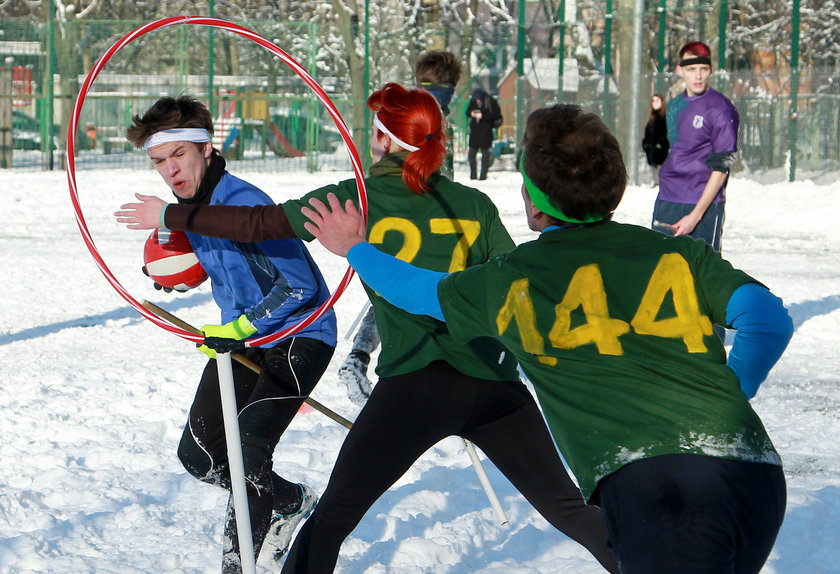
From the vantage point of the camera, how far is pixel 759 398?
7.06 m

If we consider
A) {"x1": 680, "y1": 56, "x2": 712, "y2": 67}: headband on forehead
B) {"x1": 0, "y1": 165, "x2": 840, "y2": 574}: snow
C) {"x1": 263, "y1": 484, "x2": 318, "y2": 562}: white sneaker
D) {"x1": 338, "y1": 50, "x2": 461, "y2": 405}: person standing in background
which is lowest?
{"x1": 0, "y1": 165, "x2": 840, "y2": 574}: snow

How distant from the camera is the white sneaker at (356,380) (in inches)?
260

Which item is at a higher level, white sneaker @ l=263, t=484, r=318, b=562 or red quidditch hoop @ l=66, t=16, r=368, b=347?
red quidditch hoop @ l=66, t=16, r=368, b=347

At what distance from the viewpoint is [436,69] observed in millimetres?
6965

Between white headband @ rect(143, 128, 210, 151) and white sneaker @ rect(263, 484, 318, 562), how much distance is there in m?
1.37

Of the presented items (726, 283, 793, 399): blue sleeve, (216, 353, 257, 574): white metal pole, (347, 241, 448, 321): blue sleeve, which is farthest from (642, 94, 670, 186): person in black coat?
(726, 283, 793, 399): blue sleeve

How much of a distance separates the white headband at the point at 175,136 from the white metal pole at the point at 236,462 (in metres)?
0.96

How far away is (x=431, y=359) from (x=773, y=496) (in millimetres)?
1278

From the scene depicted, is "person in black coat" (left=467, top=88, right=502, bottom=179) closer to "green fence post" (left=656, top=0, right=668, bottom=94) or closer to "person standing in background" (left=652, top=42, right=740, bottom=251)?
"green fence post" (left=656, top=0, right=668, bottom=94)

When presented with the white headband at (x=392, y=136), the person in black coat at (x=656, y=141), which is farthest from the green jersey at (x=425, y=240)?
the person in black coat at (x=656, y=141)

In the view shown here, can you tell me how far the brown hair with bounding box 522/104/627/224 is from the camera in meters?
2.53

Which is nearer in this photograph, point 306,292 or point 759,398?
point 306,292

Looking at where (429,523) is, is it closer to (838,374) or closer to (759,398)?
(759,398)

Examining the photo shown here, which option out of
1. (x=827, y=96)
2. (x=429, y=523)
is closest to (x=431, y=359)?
(x=429, y=523)
